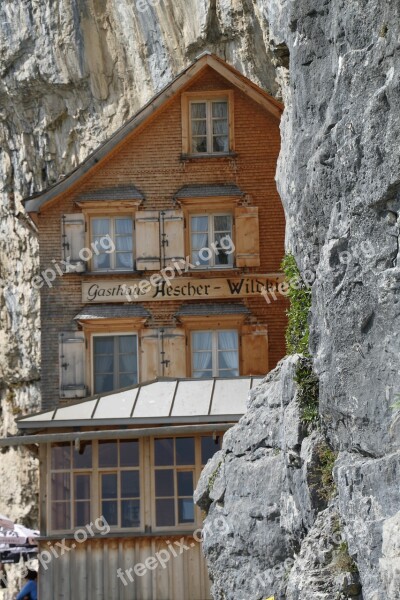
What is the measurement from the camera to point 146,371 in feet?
84.8

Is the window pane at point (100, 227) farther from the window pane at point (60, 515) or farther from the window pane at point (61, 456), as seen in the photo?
the window pane at point (60, 515)

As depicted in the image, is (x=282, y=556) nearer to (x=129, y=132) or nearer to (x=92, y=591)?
(x=92, y=591)

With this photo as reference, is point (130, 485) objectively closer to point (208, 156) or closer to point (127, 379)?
point (127, 379)

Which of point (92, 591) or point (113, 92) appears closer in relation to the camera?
point (92, 591)

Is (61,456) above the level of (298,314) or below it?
below

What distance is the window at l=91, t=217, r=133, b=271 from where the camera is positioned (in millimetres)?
26578

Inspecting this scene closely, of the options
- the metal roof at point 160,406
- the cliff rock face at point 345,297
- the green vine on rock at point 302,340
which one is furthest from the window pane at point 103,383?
the cliff rock face at point 345,297

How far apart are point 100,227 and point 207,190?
230 cm

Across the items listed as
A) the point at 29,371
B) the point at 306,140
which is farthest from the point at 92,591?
the point at 29,371

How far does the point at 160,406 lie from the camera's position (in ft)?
75.8

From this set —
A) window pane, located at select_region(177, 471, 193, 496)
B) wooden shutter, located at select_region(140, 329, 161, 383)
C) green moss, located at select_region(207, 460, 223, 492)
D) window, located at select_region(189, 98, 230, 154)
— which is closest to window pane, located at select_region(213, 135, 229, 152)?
window, located at select_region(189, 98, 230, 154)

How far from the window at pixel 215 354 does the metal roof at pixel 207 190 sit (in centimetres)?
281

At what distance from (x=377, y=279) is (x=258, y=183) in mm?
12177

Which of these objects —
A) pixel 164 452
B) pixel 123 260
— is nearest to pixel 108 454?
pixel 164 452
